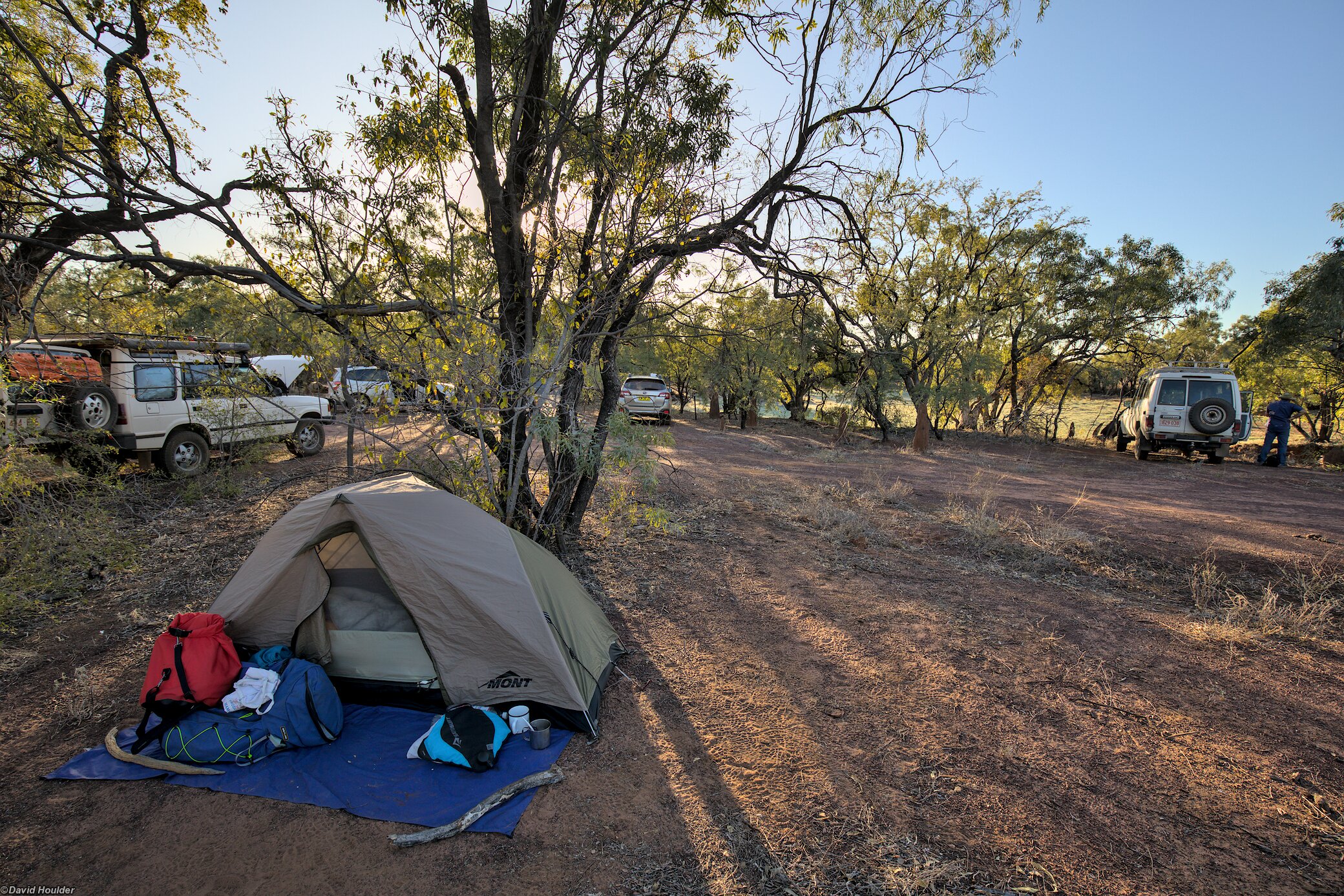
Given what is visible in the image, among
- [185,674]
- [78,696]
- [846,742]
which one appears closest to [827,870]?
[846,742]

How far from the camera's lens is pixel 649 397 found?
Result: 19453 mm

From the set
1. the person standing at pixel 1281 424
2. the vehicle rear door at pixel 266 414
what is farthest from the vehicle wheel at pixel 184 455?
the person standing at pixel 1281 424

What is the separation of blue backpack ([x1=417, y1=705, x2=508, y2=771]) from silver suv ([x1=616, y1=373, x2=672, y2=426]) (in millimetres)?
15831

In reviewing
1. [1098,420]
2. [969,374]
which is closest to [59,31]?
→ [969,374]

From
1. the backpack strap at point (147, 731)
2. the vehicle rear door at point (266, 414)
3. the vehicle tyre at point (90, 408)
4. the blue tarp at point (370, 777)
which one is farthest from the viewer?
the vehicle rear door at point (266, 414)

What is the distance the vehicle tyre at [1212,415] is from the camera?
14.3 meters

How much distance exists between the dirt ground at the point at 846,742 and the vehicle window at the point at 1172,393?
31.2 feet

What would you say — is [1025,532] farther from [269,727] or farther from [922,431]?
[922,431]

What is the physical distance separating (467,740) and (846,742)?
217 centimetres

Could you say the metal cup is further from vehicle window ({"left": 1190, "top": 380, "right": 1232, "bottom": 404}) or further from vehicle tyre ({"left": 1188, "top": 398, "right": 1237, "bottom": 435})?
vehicle window ({"left": 1190, "top": 380, "right": 1232, "bottom": 404})

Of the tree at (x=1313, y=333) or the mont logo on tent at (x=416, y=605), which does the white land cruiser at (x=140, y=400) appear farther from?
the tree at (x=1313, y=333)

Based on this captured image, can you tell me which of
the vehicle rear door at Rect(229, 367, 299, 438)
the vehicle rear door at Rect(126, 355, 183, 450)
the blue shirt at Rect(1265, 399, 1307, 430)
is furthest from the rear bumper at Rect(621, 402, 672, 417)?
the blue shirt at Rect(1265, 399, 1307, 430)

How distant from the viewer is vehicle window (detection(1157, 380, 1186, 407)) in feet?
48.9

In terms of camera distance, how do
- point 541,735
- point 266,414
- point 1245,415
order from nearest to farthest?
point 541,735 < point 266,414 < point 1245,415
